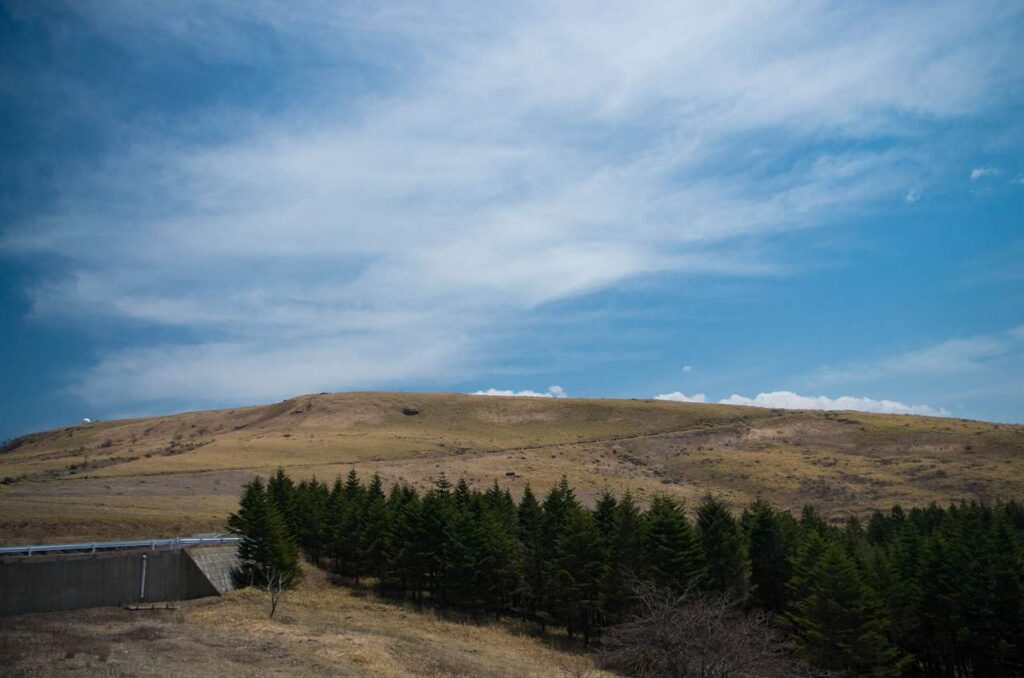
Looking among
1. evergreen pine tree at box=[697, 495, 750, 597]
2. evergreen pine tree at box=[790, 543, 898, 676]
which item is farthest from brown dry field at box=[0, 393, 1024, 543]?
evergreen pine tree at box=[790, 543, 898, 676]

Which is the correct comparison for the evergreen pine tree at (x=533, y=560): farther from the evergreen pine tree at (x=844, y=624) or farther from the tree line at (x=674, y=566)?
the evergreen pine tree at (x=844, y=624)

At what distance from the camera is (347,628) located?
3594 cm

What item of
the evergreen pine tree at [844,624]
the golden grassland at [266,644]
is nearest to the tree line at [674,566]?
the evergreen pine tree at [844,624]

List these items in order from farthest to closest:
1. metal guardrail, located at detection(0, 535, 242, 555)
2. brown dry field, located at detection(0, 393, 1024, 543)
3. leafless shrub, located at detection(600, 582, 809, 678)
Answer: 1. brown dry field, located at detection(0, 393, 1024, 543)
2. metal guardrail, located at detection(0, 535, 242, 555)
3. leafless shrub, located at detection(600, 582, 809, 678)

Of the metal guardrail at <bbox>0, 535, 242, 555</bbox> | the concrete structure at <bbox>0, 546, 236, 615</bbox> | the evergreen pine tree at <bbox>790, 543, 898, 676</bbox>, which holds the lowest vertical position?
the evergreen pine tree at <bbox>790, 543, 898, 676</bbox>

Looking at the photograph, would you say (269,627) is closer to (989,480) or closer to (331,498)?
(331,498)

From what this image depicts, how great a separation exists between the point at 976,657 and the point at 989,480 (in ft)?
242

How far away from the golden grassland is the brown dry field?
16.5 m

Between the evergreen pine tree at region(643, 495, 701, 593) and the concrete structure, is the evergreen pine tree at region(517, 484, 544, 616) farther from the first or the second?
the concrete structure

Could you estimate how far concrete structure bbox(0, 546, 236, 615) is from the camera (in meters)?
34.0

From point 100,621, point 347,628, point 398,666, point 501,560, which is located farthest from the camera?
point 501,560

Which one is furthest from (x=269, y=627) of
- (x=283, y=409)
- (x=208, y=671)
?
(x=283, y=409)

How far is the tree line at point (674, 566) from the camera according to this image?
36.0 meters

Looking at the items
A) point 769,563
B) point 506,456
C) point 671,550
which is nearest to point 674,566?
point 671,550
